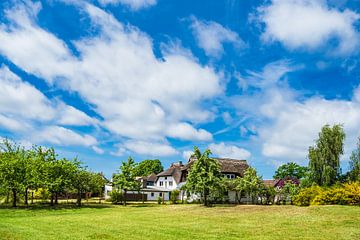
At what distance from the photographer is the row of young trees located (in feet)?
160

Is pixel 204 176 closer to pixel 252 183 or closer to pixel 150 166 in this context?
pixel 252 183

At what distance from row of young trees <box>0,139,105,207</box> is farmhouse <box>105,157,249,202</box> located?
16412mm

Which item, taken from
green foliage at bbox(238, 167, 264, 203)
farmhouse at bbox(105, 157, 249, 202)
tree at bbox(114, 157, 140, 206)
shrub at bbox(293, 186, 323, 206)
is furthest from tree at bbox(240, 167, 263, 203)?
tree at bbox(114, 157, 140, 206)

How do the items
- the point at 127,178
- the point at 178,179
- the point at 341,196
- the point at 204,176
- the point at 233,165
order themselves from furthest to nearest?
the point at 178,179 < the point at 233,165 < the point at 127,178 < the point at 204,176 < the point at 341,196

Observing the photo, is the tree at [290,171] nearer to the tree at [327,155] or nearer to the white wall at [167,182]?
the white wall at [167,182]

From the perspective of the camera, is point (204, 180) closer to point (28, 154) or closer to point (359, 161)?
point (359, 161)

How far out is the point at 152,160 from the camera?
13888cm

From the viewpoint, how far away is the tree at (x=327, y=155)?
48.8 metres

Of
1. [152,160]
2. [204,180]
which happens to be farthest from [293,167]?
[204,180]

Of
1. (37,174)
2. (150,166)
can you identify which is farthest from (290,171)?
(37,174)

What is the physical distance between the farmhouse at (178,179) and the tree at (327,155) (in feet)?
60.3

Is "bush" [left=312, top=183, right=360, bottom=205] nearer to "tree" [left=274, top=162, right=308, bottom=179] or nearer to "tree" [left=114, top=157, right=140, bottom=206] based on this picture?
"tree" [left=114, top=157, right=140, bottom=206]

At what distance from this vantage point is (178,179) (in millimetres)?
81062

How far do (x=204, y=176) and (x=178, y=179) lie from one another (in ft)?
100
